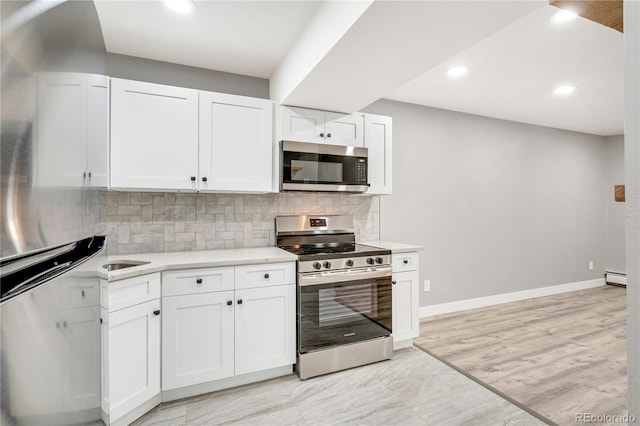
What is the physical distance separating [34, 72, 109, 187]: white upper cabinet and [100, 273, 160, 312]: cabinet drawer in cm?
117

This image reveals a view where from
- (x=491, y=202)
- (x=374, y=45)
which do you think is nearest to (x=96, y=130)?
(x=374, y=45)

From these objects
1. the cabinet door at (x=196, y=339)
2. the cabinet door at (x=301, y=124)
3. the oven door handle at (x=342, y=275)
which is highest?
the cabinet door at (x=301, y=124)

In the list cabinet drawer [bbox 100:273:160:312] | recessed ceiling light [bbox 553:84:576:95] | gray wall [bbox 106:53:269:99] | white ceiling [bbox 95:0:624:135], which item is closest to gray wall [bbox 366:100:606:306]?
white ceiling [bbox 95:0:624:135]

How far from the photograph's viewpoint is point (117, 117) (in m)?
2.15

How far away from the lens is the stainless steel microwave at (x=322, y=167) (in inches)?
104

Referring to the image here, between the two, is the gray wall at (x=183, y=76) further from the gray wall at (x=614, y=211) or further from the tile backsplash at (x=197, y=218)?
the gray wall at (x=614, y=211)

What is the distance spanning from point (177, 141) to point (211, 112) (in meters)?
0.35

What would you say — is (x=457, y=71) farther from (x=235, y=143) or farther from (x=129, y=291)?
(x=129, y=291)

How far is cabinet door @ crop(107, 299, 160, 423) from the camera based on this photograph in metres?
1.75

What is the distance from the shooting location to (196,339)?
82.8 inches

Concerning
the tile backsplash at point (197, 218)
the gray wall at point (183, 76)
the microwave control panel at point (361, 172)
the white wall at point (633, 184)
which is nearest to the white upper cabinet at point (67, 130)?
the white wall at point (633, 184)

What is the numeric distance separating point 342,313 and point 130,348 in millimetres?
1473

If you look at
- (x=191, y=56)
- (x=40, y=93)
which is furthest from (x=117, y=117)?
(x=40, y=93)

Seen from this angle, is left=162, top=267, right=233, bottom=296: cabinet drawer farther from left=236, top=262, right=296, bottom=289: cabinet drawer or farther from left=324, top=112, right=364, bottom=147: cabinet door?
left=324, top=112, right=364, bottom=147: cabinet door
